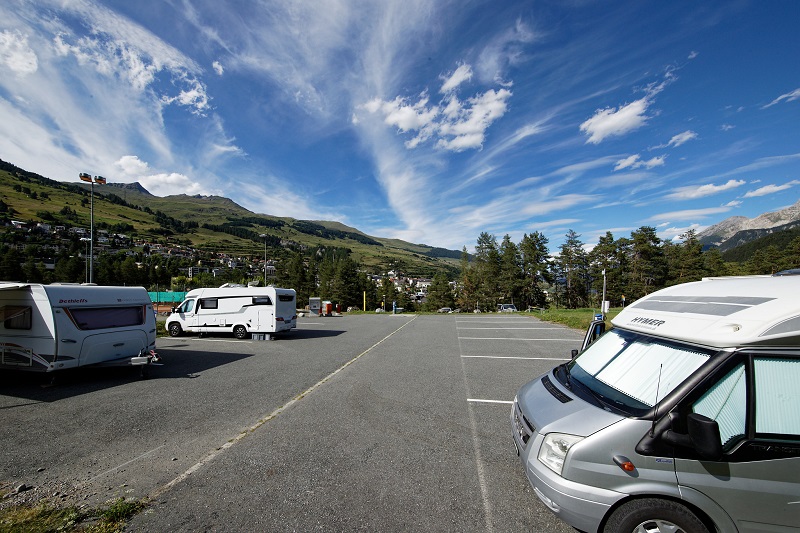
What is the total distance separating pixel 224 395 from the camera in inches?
285

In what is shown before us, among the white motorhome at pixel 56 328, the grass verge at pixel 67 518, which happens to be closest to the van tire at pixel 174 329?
the white motorhome at pixel 56 328

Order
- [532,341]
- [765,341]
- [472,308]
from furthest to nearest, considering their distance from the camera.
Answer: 1. [472,308]
2. [532,341]
3. [765,341]

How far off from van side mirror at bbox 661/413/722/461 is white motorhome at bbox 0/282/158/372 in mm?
10685

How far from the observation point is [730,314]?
2.73m

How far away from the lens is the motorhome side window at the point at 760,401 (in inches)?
94.4

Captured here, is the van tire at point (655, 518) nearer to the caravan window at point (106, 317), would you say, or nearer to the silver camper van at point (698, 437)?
the silver camper van at point (698, 437)

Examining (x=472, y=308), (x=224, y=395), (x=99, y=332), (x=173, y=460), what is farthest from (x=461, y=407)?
(x=472, y=308)

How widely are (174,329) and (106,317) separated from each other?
9.53m

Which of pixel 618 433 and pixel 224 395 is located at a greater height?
pixel 618 433

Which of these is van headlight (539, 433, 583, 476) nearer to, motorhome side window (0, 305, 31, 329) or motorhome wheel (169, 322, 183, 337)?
motorhome side window (0, 305, 31, 329)

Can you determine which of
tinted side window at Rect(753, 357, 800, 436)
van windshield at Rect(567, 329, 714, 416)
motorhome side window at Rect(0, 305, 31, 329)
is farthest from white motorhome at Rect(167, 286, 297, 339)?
tinted side window at Rect(753, 357, 800, 436)

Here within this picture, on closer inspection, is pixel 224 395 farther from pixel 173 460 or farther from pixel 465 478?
pixel 465 478

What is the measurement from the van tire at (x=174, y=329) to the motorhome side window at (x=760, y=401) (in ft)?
66.9

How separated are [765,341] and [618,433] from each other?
129 centimetres
